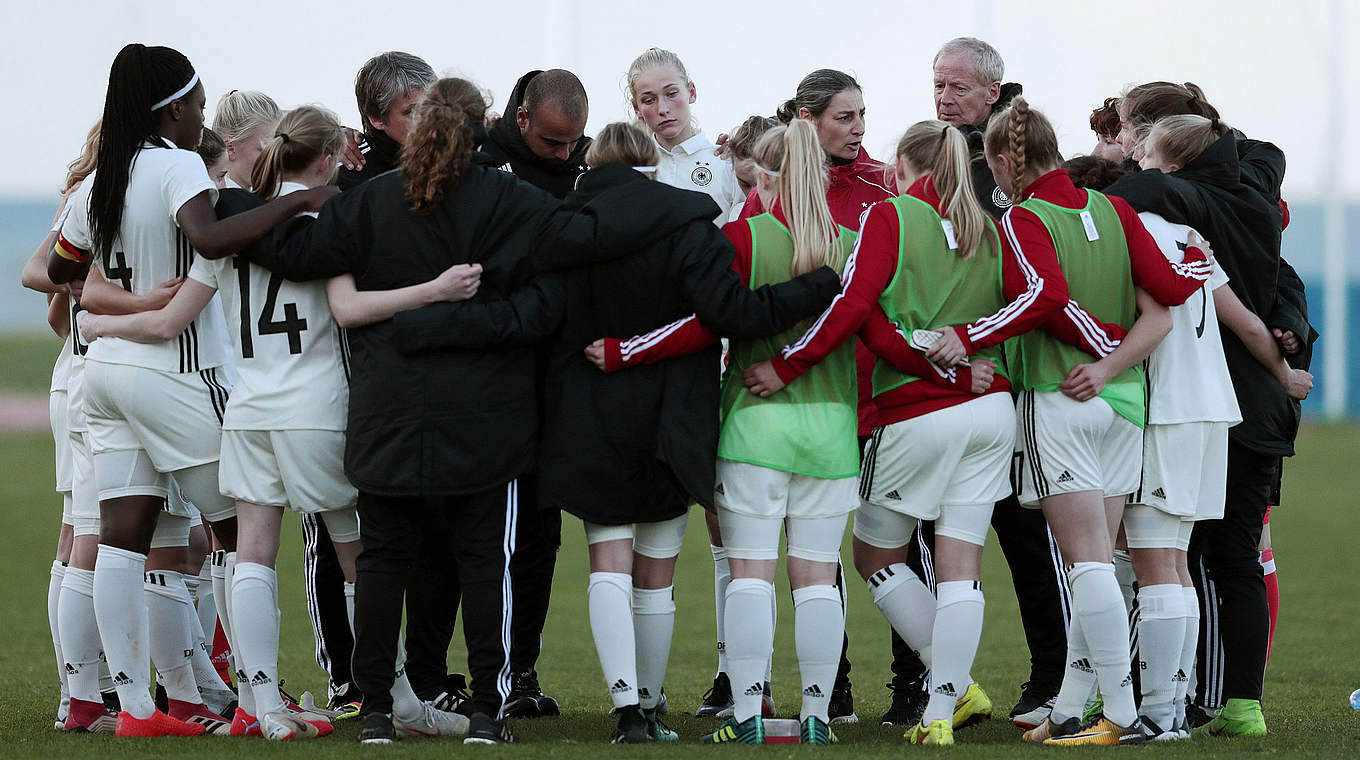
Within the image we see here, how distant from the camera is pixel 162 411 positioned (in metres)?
4.43

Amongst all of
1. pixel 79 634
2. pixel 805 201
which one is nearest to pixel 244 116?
pixel 79 634

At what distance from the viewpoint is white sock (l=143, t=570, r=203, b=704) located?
4.70 meters

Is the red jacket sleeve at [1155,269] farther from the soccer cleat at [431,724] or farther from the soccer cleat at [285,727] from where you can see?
the soccer cleat at [285,727]

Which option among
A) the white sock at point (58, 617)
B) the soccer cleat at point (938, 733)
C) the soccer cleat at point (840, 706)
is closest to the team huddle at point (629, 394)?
the soccer cleat at point (938, 733)

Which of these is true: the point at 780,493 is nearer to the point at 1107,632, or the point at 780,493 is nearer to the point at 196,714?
the point at 1107,632

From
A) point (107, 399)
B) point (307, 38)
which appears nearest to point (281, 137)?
point (107, 399)

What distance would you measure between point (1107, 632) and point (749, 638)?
1.08m

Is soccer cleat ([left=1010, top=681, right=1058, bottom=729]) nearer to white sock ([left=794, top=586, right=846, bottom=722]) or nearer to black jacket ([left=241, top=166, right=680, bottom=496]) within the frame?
white sock ([left=794, top=586, right=846, bottom=722])

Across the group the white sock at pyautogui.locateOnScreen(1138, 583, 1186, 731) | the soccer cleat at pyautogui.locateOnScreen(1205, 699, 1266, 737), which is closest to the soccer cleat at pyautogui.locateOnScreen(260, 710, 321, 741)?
the white sock at pyautogui.locateOnScreen(1138, 583, 1186, 731)

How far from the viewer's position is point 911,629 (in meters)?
4.55

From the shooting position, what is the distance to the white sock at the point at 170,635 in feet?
15.4

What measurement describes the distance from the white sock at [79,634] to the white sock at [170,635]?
0.19 metres

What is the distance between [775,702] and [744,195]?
2.10 m

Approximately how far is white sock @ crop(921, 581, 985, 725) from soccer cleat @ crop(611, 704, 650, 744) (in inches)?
33.5
